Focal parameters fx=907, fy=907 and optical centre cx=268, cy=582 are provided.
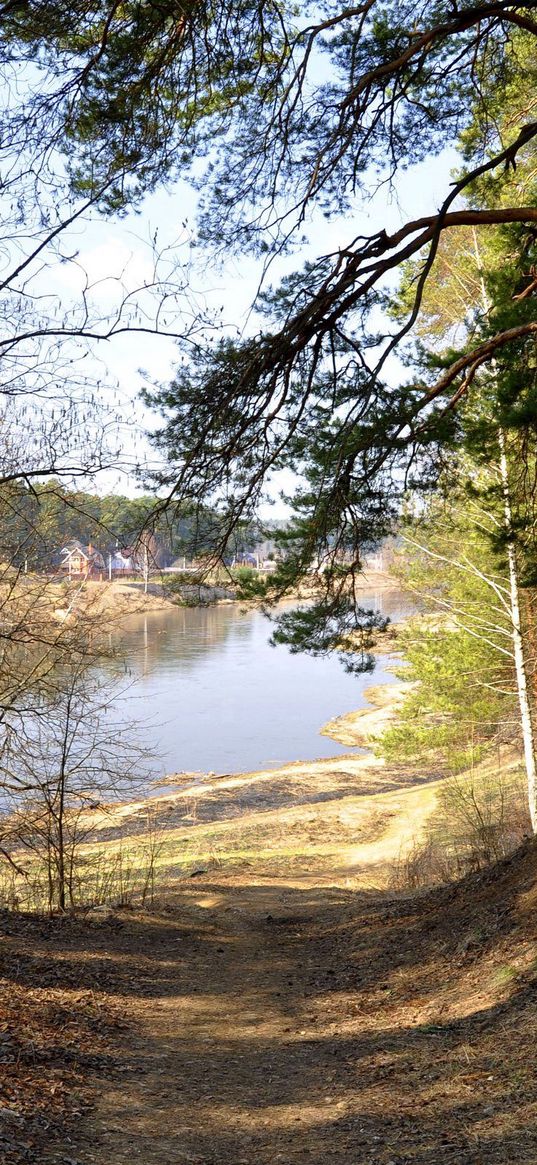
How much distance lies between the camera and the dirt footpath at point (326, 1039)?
3.66m

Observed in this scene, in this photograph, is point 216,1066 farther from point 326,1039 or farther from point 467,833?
point 467,833

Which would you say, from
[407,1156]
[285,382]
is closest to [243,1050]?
[407,1156]

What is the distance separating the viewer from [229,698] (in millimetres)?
29625

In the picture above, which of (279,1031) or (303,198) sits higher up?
(303,198)

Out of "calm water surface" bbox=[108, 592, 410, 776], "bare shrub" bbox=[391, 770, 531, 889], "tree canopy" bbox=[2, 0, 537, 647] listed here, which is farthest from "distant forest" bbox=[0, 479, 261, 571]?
"calm water surface" bbox=[108, 592, 410, 776]

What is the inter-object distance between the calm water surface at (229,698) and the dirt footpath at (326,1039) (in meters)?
9.55

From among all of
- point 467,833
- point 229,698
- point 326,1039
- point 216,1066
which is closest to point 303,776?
point 229,698

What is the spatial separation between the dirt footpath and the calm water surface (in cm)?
955

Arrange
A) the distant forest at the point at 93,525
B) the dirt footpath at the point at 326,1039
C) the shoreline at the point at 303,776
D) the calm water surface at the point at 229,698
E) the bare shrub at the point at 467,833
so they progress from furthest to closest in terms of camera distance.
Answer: the calm water surface at the point at 229,698 < the shoreline at the point at 303,776 < the bare shrub at the point at 467,833 < the distant forest at the point at 93,525 < the dirt footpath at the point at 326,1039

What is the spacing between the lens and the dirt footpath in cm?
366

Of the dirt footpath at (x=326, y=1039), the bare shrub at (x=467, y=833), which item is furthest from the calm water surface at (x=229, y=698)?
the dirt footpath at (x=326, y=1039)

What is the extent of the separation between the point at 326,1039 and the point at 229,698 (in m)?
24.4

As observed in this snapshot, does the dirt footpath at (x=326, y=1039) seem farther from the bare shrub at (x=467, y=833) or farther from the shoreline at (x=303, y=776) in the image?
the shoreline at (x=303, y=776)

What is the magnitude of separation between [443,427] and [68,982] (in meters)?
4.45
